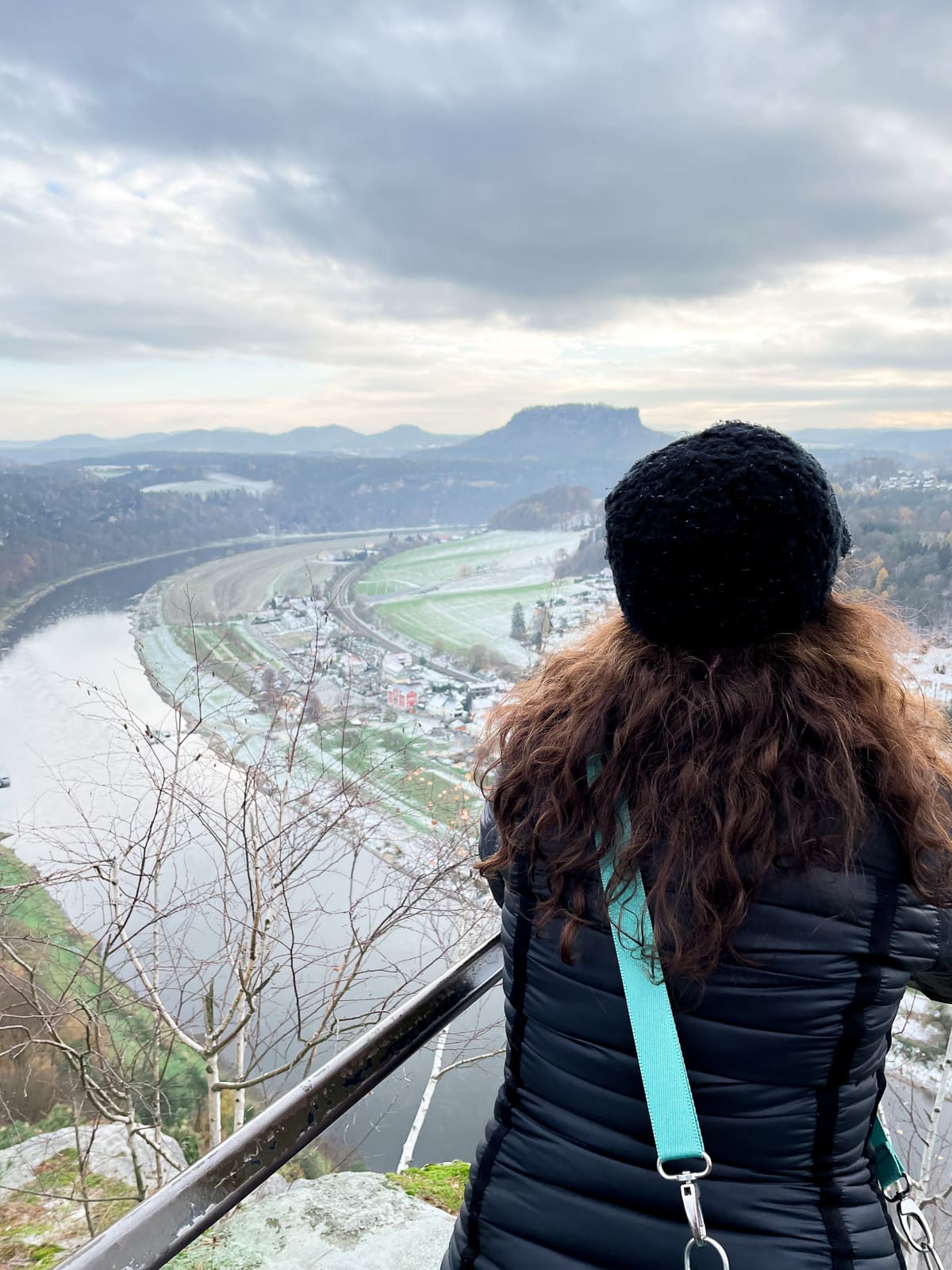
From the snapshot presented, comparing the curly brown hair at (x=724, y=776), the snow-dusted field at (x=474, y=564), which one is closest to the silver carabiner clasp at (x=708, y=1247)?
the curly brown hair at (x=724, y=776)

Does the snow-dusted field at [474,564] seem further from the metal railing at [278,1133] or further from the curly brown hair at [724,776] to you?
the curly brown hair at [724,776]

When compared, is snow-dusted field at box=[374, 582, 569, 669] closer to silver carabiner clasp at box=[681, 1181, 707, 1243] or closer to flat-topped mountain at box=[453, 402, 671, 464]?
silver carabiner clasp at box=[681, 1181, 707, 1243]

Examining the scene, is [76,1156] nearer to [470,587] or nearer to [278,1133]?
[278,1133]

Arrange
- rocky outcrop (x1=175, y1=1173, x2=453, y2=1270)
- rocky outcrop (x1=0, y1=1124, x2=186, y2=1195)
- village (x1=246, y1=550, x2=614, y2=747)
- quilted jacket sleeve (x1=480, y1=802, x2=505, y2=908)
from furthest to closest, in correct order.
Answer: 1. rocky outcrop (x1=0, y1=1124, x2=186, y2=1195)
2. village (x1=246, y1=550, x2=614, y2=747)
3. rocky outcrop (x1=175, y1=1173, x2=453, y2=1270)
4. quilted jacket sleeve (x1=480, y1=802, x2=505, y2=908)

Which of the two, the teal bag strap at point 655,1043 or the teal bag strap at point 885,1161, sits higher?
the teal bag strap at point 655,1043

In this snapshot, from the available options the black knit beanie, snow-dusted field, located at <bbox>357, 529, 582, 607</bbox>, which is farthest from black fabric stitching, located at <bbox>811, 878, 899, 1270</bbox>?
snow-dusted field, located at <bbox>357, 529, 582, 607</bbox>

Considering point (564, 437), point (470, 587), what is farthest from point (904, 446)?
point (564, 437)

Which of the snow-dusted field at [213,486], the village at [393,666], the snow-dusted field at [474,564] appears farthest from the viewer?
the snow-dusted field at [213,486]
